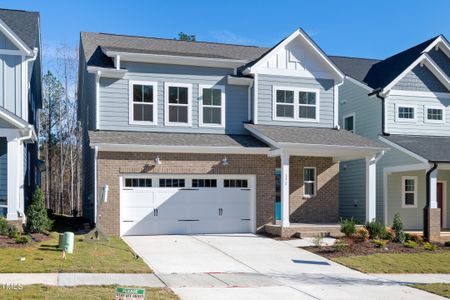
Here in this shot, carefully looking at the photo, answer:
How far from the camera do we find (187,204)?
68.3 feet

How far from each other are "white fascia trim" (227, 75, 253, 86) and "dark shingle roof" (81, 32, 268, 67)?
1.06m

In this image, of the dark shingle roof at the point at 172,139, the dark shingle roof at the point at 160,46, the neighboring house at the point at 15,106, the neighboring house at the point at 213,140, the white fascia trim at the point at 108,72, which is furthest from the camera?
the dark shingle roof at the point at 160,46

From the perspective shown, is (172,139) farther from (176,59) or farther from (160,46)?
(160,46)

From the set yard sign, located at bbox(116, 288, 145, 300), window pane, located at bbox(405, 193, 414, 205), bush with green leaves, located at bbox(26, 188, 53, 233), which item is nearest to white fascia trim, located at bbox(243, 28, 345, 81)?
window pane, located at bbox(405, 193, 414, 205)

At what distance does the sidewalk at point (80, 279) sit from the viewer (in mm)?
11242

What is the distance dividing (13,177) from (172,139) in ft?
18.6

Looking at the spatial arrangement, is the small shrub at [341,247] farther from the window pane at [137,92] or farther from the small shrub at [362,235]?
the window pane at [137,92]

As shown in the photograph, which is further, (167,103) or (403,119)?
(403,119)

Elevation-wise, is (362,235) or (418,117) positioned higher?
(418,117)

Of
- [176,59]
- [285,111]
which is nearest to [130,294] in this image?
[176,59]

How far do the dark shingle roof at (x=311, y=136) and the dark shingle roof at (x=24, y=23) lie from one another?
28.8 ft

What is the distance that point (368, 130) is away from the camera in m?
25.7

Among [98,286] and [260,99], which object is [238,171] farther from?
[98,286]

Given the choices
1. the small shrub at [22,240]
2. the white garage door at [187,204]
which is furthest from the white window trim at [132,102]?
the small shrub at [22,240]
